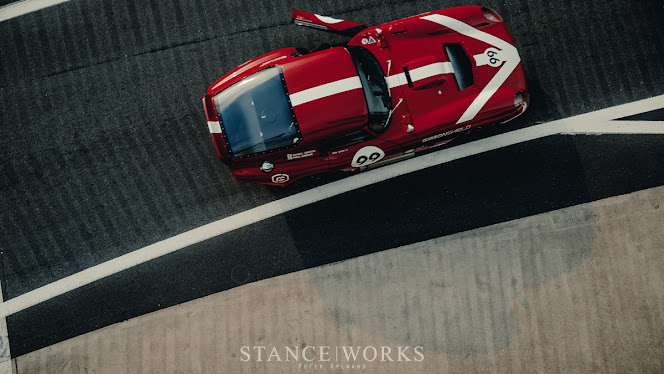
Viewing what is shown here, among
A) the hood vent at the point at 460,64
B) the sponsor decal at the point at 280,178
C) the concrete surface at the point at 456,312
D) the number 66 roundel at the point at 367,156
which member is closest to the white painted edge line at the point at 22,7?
the sponsor decal at the point at 280,178

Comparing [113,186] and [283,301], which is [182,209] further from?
[283,301]

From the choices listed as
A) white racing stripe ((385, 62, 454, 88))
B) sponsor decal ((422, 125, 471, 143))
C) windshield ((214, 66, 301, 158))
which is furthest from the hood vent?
windshield ((214, 66, 301, 158))

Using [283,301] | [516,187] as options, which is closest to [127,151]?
[283,301]

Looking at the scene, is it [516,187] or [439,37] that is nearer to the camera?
[439,37]

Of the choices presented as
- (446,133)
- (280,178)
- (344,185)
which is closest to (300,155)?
(280,178)

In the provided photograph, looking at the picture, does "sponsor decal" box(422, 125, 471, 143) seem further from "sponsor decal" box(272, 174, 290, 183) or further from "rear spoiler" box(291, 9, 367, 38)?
"sponsor decal" box(272, 174, 290, 183)

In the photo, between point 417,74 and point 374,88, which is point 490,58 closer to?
point 417,74
